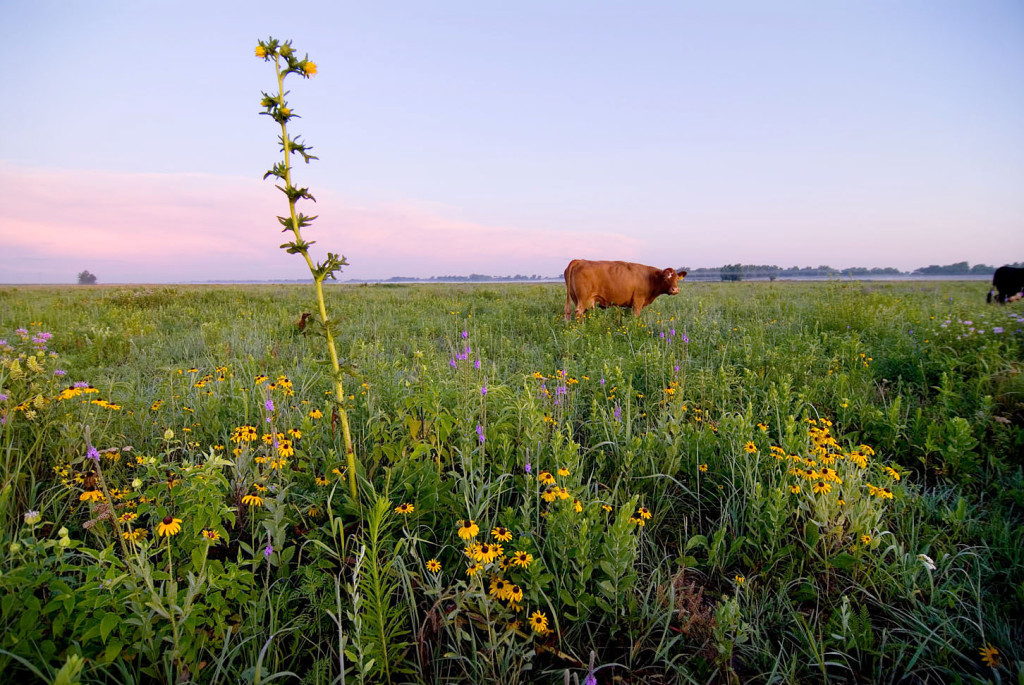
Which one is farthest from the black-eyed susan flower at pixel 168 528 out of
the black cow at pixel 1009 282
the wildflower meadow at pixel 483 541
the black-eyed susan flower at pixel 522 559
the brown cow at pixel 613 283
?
the black cow at pixel 1009 282

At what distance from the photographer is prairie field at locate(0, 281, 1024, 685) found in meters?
1.52

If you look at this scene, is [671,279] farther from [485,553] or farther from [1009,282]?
[1009,282]

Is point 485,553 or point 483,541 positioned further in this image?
point 483,541

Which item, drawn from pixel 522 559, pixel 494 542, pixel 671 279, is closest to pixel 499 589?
pixel 522 559

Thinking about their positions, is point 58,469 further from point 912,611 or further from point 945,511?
point 945,511

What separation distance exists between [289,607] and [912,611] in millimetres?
2771

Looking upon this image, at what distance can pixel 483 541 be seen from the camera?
6.92 feet

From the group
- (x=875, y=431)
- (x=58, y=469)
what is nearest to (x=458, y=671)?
(x=58, y=469)

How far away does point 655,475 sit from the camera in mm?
2607

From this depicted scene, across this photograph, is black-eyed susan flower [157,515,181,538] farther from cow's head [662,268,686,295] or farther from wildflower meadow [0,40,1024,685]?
cow's head [662,268,686,295]

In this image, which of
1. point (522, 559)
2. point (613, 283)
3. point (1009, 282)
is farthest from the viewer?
point (1009, 282)

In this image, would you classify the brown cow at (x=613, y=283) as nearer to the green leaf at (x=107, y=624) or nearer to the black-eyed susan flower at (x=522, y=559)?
the black-eyed susan flower at (x=522, y=559)

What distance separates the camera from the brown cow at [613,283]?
9289 mm

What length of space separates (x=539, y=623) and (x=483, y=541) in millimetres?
513
